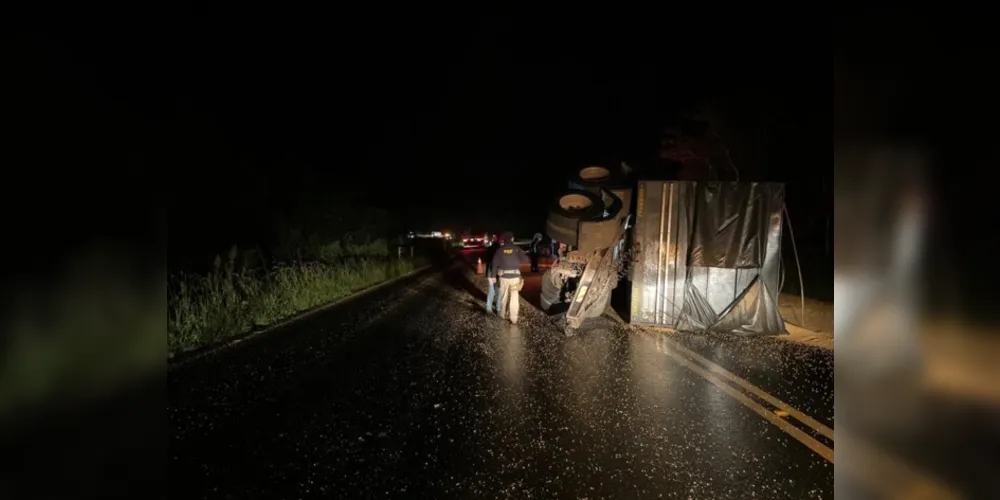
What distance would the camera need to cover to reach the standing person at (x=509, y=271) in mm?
10914

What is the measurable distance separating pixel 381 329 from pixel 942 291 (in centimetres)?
958

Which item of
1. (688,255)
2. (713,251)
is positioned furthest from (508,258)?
(713,251)

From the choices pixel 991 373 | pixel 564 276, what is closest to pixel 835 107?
pixel 991 373

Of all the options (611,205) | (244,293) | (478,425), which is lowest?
(478,425)

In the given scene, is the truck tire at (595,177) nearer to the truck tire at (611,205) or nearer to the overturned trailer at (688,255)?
the truck tire at (611,205)

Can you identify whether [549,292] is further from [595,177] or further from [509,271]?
[595,177]

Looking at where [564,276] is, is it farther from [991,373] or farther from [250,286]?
[991,373]

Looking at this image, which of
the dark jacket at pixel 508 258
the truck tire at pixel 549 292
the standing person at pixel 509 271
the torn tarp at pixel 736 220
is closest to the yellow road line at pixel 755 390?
the torn tarp at pixel 736 220

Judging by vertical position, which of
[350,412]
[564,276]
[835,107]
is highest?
[835,107]

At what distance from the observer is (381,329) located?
10234mm

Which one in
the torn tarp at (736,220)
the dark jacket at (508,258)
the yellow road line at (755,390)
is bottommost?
the yellow road line at (755,390)

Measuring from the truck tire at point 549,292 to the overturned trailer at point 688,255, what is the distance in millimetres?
1769

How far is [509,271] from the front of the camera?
1098 cm

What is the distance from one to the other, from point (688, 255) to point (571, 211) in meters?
2.29
